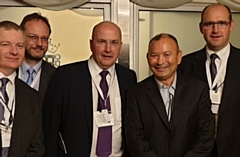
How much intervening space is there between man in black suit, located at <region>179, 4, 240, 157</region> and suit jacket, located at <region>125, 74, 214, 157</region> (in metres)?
0.14

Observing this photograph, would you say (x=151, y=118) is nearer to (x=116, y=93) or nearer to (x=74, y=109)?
(x=116, y=93)

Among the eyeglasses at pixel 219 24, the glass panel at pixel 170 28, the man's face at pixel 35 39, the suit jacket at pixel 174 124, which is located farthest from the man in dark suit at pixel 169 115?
the glass panel at pixel 170 28

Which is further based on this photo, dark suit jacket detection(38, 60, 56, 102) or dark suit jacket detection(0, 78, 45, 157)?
dark suit jacket detection(38, 60, 56, 102)

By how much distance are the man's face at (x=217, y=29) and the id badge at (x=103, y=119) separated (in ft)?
2.90

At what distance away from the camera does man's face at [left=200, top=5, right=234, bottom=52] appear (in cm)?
259

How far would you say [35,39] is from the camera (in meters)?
2.71

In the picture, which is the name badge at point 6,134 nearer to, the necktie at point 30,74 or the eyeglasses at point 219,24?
the necktie at point 30,74

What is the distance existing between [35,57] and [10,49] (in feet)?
1.70

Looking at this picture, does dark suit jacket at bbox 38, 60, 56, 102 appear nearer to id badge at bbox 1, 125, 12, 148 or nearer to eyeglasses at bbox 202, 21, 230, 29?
id badge at bbox 1, 125, 12, 148

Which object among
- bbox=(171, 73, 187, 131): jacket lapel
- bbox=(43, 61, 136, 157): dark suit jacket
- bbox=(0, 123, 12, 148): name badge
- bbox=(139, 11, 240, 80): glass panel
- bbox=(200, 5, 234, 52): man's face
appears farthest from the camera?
bbox=(139, 11, 240, 80): glass panel

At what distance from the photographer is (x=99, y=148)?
251 cm

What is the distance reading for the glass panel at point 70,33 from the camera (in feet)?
12.2

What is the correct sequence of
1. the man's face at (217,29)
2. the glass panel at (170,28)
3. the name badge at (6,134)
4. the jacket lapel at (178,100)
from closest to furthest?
the name badge at (6,134), the jacket lapel at (178,100), the man's face at (217,29), the glass panel at (170,28)

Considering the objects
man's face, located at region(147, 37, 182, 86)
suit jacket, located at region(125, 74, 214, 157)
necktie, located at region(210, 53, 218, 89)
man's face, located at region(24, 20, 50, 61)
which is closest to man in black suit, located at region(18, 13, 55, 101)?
man's face, located at region(24, 20, 50, 61)
